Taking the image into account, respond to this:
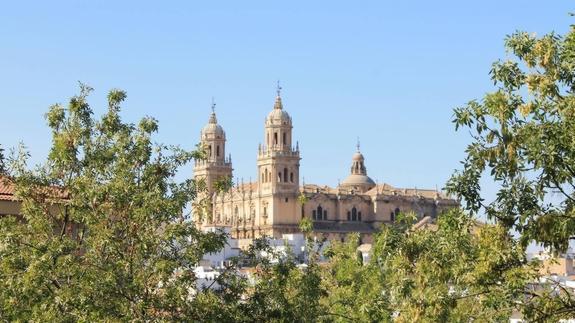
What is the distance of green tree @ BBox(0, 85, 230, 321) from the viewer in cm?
1546

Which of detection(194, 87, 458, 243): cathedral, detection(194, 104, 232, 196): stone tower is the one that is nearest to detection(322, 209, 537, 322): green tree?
detection(194, 87, 458, 243): cathedral

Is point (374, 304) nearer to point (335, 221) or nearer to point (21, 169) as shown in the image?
point (21, 169)

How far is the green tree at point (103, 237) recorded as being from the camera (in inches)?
609

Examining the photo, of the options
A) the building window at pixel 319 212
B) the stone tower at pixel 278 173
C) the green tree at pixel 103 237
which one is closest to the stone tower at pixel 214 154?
the stone tower at pixel 278 173

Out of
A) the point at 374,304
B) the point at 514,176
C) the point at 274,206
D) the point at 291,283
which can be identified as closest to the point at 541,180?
the point at 514,176

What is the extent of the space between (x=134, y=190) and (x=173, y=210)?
0.62 meters

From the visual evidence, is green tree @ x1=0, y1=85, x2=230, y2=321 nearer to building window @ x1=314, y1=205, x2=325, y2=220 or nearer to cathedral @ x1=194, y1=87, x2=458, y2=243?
cathedral @ x1=194, y1=87, x2=458, y2=243

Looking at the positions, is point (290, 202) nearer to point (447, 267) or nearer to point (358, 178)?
point (358, 178)

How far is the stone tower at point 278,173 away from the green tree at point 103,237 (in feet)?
304

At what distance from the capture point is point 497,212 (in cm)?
1248

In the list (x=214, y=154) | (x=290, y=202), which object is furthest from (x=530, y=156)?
(x=214, y=154)

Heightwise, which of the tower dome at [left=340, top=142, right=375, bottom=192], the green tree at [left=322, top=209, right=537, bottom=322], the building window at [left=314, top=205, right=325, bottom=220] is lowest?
the green tree at [left=322, top=209, right=537, bottom=322]

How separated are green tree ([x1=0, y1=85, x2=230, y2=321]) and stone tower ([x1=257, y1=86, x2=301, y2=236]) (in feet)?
304

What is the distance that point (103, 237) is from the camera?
1577 centimetres
